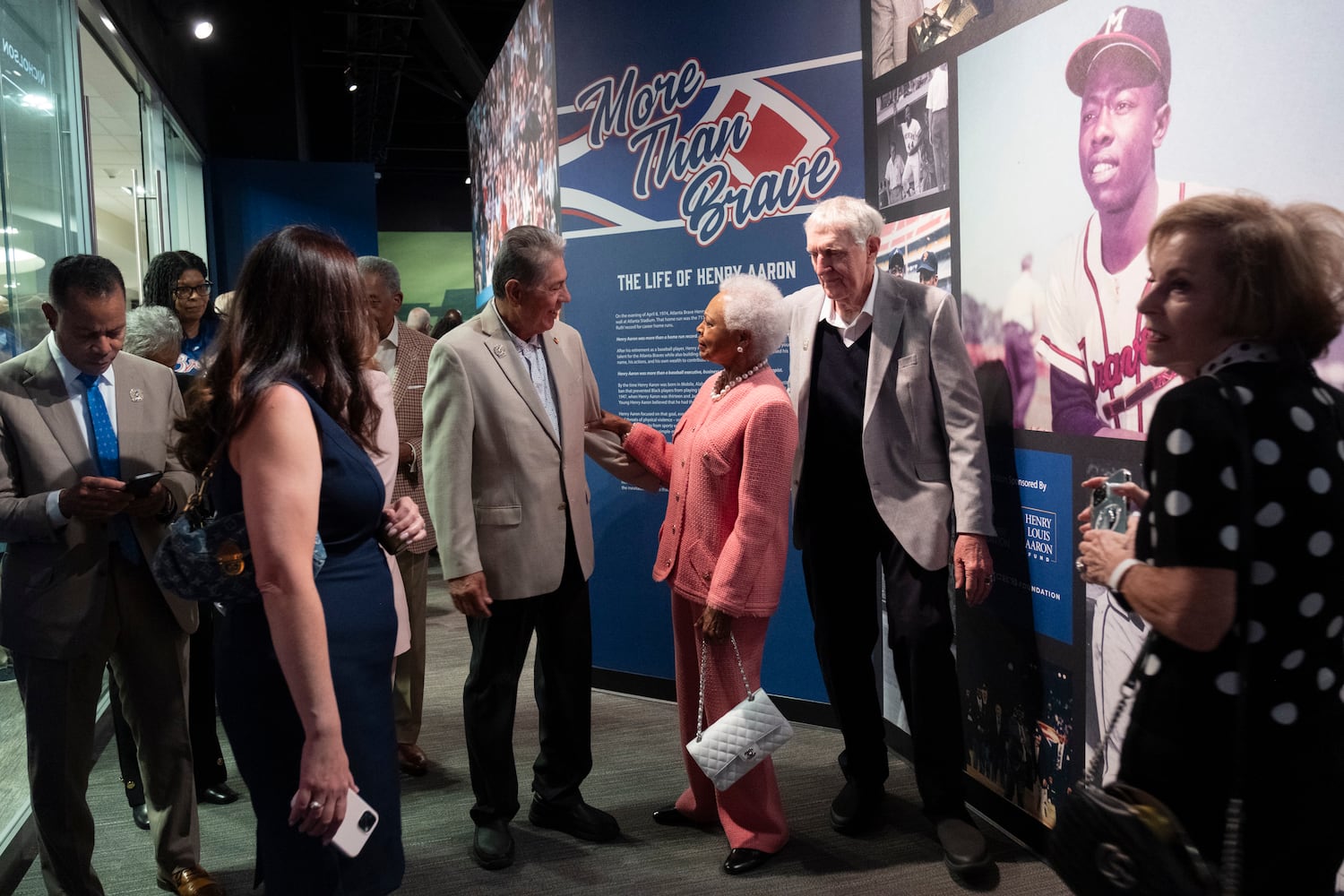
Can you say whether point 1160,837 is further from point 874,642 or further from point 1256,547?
point 874,642

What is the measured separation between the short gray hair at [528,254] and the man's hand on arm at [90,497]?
1.15 m

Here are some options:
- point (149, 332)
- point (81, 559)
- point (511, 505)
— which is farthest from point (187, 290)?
point (511, 505)

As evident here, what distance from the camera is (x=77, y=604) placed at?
100 inches

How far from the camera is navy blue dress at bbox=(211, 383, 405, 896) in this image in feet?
5.33

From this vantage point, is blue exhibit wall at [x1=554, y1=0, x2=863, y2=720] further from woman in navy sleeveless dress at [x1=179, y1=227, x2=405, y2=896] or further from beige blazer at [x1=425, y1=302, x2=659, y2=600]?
woman in navy sleeveless dress at [x1=179, y1=227, x2=405, y2=896]

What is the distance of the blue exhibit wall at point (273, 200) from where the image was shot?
9992mm

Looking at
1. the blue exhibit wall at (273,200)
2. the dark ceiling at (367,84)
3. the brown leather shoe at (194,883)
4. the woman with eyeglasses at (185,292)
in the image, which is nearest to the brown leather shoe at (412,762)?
the brown leather shoe at (194,883)

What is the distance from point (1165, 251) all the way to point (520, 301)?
1944 millimetres

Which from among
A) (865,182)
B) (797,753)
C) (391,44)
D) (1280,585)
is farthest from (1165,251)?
(391,44)

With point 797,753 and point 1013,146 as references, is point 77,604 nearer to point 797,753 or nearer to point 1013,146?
point 797,753

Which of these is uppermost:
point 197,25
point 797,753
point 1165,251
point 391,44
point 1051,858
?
point 391,44

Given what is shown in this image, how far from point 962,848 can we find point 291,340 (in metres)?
2.36

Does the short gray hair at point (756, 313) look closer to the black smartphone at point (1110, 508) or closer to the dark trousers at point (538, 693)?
the dark trousers at point (538, 693)

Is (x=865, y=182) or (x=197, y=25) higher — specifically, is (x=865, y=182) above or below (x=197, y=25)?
below
